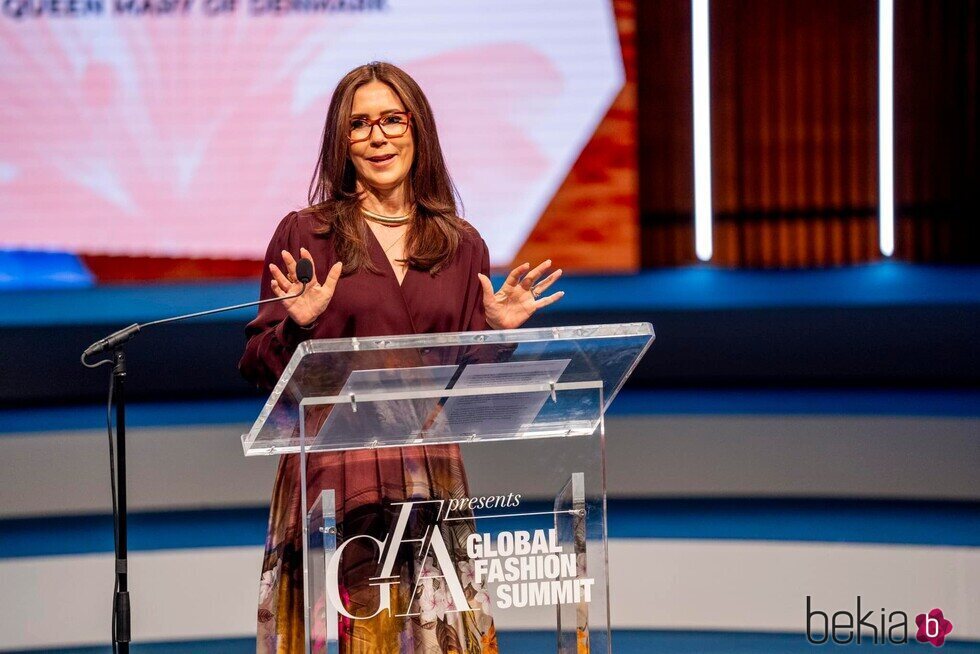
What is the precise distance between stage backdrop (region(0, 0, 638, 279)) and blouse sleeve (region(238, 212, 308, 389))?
7.59ft

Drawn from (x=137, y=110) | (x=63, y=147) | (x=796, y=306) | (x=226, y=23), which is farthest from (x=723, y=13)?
(x=63, y=147)

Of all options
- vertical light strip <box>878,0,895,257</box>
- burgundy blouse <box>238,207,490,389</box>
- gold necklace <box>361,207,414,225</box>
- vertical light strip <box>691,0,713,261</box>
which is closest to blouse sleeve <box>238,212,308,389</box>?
burgundy blouse <box>238,207,490,389</box>

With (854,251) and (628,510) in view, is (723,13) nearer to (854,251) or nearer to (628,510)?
(854,251)

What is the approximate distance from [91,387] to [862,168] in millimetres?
3155

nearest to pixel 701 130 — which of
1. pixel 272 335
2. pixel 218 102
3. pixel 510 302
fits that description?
pixel 218 102

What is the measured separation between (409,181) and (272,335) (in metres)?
0.38

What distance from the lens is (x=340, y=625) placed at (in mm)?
1488

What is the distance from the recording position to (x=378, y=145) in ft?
6.44

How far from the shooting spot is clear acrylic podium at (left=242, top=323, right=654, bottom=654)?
4.86 feet

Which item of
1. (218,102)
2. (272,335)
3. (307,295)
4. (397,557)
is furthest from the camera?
(218,102)

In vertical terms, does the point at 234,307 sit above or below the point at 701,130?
below

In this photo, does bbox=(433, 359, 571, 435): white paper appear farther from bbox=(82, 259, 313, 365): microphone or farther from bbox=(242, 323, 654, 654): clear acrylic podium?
bbox=(82, 259, 313, 365): microphone

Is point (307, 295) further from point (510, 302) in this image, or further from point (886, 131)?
point (886, 131)

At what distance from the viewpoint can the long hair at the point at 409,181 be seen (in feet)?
6.41
